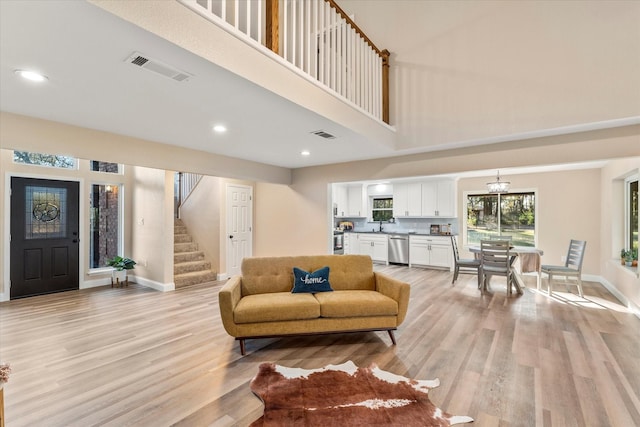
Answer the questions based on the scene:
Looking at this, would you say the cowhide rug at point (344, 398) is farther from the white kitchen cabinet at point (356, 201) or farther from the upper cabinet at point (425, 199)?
the white kitchen cabinet at point (356, 201)

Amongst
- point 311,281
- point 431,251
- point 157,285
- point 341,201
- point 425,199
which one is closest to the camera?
point 311,281

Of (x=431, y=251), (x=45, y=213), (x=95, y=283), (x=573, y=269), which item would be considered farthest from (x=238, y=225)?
(x=573, y=269)

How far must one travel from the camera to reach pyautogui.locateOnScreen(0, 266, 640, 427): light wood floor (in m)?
2.08

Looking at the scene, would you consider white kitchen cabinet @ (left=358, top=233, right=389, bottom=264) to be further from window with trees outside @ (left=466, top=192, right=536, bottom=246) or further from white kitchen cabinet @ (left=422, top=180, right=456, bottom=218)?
window with trees outside @ (left=466, top=192, right=536, bottom=246)

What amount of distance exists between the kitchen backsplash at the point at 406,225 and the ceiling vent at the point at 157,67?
24.3 feet

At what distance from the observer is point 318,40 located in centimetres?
348

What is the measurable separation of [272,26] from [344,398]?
9.73ft

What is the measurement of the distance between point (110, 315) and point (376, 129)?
436 centimetres

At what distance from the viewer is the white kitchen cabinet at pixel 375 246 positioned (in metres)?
8.42

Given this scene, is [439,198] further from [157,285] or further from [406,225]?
[157,285]

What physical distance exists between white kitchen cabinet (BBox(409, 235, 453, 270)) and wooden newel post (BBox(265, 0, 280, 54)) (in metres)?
6.40

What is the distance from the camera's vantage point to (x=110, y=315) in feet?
13.5

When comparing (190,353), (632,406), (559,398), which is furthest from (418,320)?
(190,353)

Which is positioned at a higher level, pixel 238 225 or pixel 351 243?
pixel 238 225
